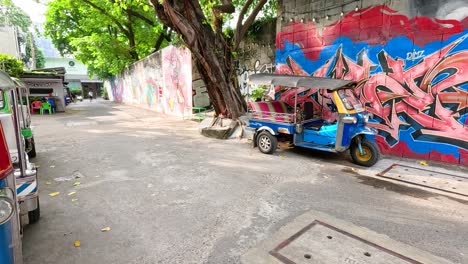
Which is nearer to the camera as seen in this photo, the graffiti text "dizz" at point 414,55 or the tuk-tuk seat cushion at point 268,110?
the graffiti text "dizz" at point 414,55

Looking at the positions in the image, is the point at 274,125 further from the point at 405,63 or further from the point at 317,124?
the point at 405,63

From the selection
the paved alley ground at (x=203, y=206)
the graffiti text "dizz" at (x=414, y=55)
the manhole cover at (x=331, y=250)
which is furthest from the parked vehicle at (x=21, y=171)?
the graffiti text "dizz" at (x=414, y=55)

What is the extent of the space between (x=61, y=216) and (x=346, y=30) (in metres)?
7.34

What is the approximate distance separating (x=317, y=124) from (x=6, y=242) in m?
6.47

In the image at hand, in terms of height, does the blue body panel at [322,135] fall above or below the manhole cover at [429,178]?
above

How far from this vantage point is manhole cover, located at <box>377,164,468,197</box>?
4.62 meters

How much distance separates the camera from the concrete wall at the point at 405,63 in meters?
5.49

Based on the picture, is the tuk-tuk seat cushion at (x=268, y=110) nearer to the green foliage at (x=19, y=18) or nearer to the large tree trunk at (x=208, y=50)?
the large tree trunk at (x=208, y=50)

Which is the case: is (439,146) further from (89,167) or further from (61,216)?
(89,167)

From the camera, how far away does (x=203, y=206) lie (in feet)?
12.9

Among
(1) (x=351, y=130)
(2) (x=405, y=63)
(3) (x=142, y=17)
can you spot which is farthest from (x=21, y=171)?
(3) (x=142, y=17)

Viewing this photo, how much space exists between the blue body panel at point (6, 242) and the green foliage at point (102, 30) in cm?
1938

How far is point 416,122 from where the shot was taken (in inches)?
239

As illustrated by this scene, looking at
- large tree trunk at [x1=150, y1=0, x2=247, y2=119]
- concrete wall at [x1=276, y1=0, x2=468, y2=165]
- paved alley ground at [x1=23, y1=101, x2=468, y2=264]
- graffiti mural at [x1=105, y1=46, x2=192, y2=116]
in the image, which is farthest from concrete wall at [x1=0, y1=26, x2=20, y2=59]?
concrete wall at [x1=276, y1=0, x2=468, y2=165]
